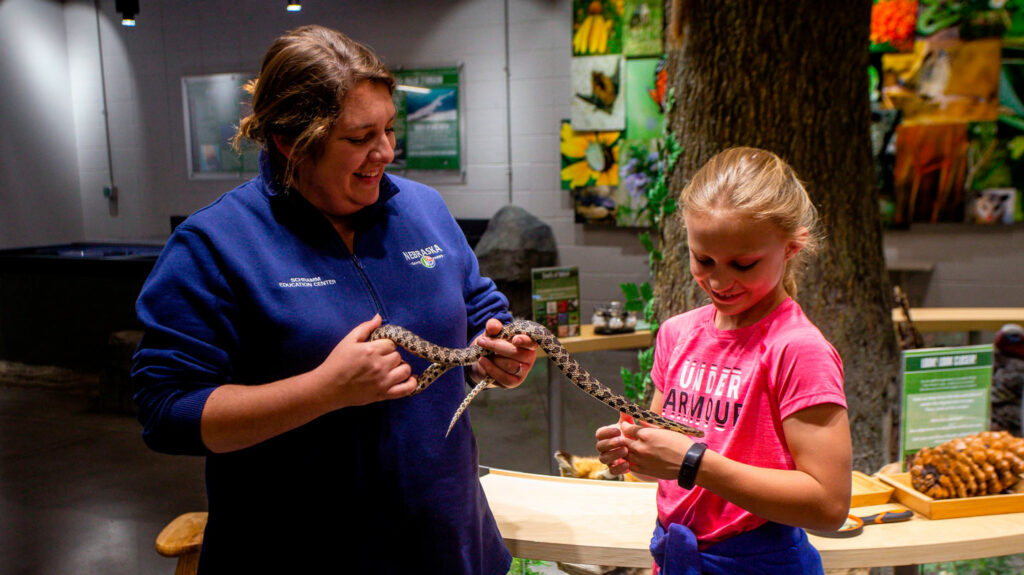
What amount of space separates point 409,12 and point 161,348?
3181mm

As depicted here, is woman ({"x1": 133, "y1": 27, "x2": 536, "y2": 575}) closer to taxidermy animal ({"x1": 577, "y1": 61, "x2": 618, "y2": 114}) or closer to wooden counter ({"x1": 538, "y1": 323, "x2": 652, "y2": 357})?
wooden counter ({"x1": 538, "y1": 323, "x2": 652, "y2": 357})

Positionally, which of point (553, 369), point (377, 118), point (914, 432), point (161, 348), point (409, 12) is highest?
point (409, 12)

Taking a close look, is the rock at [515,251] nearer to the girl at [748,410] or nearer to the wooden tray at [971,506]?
the wooden tray at [971,506]

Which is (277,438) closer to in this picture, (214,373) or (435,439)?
(214,373)

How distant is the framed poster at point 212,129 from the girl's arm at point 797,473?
6.43 ft

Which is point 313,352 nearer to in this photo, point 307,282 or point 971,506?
point 307,282

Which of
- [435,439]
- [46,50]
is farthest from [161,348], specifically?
[46,50]

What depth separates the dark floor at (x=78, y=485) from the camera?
2648mm

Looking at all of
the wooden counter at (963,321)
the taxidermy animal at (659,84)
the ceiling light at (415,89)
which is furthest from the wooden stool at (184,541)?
the taxidermy animal at (659,84)

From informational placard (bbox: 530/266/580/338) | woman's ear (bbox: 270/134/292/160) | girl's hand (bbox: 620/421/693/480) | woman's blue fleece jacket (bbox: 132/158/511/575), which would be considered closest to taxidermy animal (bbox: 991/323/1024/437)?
informational placard (bbox: 530/266/580/338)

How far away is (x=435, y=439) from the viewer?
140 centimetres

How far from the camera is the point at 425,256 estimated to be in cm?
147

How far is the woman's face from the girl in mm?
630

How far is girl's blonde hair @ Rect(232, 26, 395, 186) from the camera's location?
1269 millimetres
